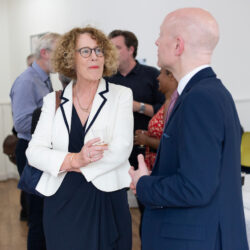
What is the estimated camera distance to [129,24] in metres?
4.69

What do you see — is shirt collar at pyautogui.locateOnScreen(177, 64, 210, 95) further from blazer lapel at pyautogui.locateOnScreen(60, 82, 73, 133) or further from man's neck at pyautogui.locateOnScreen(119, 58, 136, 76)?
man's neck at pyautogui.locateOnScreen(119, 58, 136, 76)

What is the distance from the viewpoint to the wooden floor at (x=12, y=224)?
370cm

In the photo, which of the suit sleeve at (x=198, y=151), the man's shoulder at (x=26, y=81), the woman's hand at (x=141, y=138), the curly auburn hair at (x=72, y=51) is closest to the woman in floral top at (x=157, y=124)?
the woman's hand at (x=141, y=138)

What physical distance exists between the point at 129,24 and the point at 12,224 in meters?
2.82

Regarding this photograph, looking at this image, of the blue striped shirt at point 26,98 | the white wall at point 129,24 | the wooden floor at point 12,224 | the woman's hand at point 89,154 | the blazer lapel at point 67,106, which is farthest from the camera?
the white wall at point 129,24

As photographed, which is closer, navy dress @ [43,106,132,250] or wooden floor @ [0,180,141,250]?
navy dress @ [43,106,132,250]

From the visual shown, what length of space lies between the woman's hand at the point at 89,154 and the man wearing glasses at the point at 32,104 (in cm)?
114

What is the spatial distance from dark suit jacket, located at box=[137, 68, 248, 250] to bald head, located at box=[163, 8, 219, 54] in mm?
92

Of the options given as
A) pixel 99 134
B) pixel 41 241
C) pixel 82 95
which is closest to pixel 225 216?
pixel 99 134

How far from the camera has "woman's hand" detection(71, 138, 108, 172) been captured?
1.64 m

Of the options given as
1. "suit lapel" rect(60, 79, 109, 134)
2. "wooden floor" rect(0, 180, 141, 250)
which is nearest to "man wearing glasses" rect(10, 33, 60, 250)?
"suit lapel" rect(60, 79, 109, 134)

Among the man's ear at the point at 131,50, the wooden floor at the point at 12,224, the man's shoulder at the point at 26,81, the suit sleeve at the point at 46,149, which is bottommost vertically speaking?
the wooden floor at the point at 12,224

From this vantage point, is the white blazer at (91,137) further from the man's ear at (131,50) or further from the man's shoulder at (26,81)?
the man's ear at (131,50)

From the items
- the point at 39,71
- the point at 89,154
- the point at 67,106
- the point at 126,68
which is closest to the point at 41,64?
the point at 39,71
